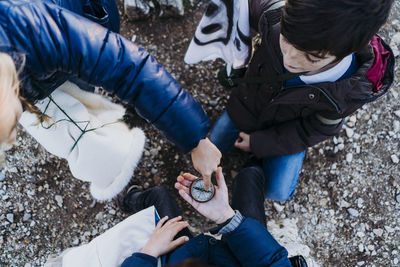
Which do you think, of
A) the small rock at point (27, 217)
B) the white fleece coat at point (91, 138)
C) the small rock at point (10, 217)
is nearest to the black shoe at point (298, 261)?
the white fleece coat at point (91, 138)

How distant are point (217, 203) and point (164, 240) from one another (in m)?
0.39

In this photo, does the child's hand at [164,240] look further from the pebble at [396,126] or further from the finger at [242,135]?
the pebble at [396,126]

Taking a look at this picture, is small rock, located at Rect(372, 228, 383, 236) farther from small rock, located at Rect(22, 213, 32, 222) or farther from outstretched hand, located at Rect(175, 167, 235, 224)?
small rock, located at Rect(22, 213, 32, 222)

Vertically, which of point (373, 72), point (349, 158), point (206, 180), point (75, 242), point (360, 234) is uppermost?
point (373, 72)

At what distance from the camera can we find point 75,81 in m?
1.98

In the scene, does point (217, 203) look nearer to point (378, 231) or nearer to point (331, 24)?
point (331, 24)

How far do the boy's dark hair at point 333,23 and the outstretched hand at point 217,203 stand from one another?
35.1 inches

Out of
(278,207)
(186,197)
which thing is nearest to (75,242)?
(186,197)

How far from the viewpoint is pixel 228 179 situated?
2.87 m

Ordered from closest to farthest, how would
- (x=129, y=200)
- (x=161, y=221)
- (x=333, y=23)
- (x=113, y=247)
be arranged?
1. (x=333, y=23)
2. (x=113, y=247)
3. (x=161, y=221)
4. (x=129, y=200)

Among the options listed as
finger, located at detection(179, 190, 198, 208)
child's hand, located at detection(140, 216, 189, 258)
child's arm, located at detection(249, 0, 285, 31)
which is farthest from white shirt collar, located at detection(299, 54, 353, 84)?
child's hand, located at detection(140, 216, 189, 258)

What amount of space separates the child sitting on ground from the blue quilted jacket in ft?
1.82

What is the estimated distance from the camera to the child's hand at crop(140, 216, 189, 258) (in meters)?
2.09

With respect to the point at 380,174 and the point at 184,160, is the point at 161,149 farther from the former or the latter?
the point at 380,174
